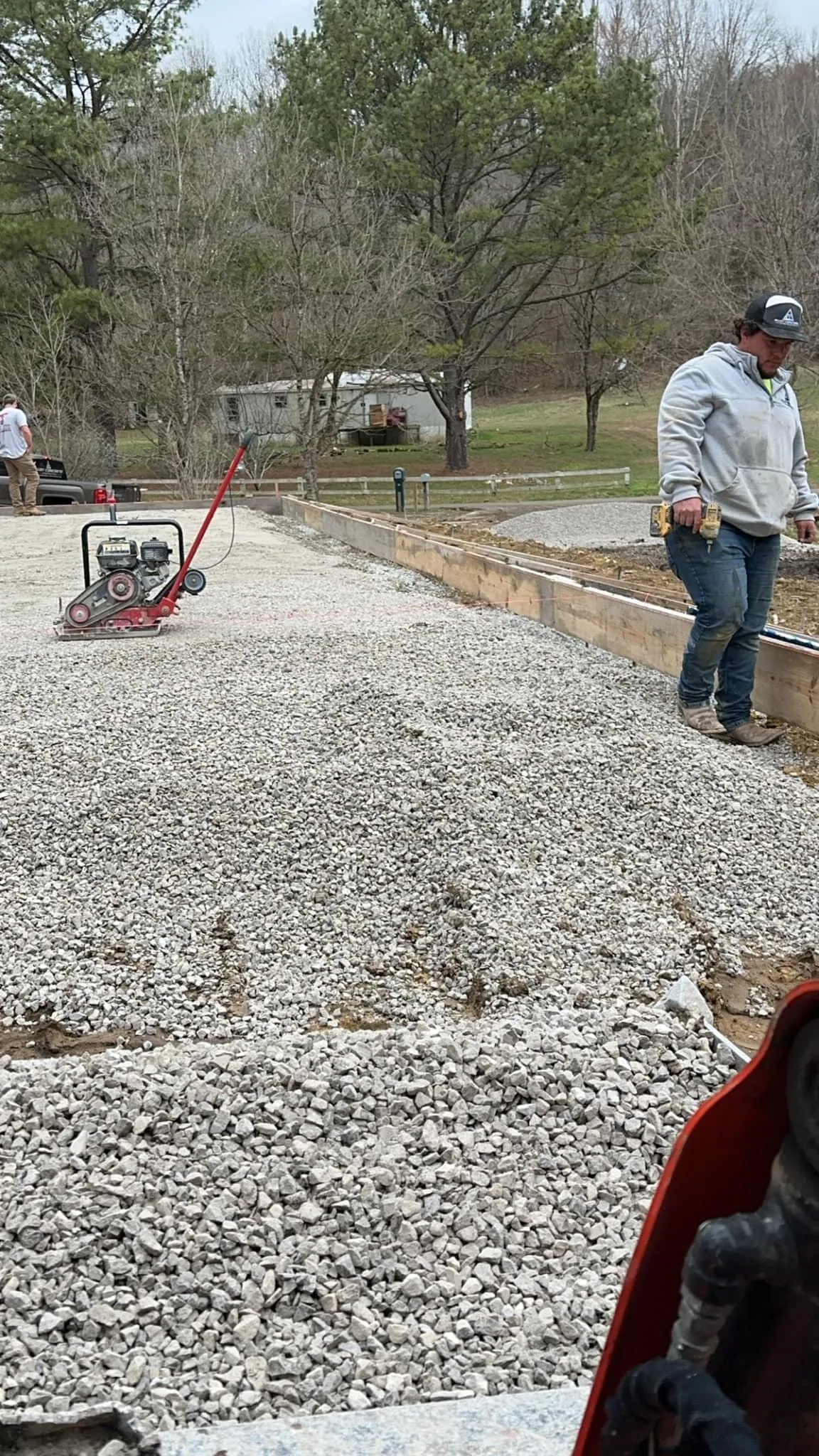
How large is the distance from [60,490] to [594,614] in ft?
44.9

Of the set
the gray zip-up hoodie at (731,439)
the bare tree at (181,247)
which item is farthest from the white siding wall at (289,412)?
the gray zip-up hoodie at (731,439)

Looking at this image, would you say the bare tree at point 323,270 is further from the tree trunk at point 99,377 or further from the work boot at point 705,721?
the work boot at point 705,721

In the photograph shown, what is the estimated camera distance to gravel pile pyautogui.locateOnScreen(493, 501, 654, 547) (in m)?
14.9

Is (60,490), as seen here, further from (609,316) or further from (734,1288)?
(734,1288)

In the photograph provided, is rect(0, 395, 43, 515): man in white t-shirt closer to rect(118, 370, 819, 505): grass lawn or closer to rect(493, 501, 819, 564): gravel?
rect(493, 501, 819, 564): gravel

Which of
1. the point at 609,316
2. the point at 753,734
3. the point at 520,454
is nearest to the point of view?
the point at 753,734

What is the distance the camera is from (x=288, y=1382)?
1.80 metres

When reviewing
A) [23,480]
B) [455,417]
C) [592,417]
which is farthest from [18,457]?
[592,417]

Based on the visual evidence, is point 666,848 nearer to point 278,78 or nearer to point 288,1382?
point 288,1382

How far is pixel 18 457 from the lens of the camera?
16141 mm

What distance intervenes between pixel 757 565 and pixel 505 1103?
316 cm

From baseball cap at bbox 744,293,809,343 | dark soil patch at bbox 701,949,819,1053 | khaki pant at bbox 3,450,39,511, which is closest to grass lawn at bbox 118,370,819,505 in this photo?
khaki pant at bbox 3,450,39,511

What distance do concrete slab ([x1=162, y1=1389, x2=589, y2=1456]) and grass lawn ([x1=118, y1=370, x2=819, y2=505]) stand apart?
70.1ft

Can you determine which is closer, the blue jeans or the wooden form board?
the blue jeans
